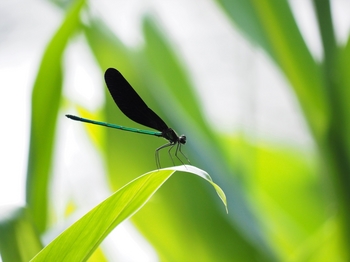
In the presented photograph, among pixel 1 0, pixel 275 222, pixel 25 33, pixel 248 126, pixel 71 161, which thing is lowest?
pixel 275 222

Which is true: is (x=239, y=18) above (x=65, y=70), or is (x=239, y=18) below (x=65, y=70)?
below

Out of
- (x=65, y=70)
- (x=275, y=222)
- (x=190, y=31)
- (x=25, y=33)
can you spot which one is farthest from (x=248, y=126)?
(x=25, y=33)

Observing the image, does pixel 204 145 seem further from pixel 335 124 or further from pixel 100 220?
pixel 100 220

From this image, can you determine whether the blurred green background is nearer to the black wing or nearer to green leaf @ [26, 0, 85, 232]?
green leaf @ [26, 0, 85, 232]

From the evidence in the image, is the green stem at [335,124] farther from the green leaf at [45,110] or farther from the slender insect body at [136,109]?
the green leaf at [45,110]

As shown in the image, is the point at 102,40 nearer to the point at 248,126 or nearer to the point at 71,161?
the point at 248,126

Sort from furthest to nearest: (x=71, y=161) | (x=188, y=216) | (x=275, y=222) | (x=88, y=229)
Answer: (x=71, y=161) → (x=275, y=222) → (x=188, y=216) → (x=88, y=229)

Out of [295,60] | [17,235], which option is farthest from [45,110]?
[295,60]

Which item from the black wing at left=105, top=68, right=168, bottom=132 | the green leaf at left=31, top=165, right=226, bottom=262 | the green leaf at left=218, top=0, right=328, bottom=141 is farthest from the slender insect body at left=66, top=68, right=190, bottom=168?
the green leaf at left=31, top=165, right=226, bottom=262
